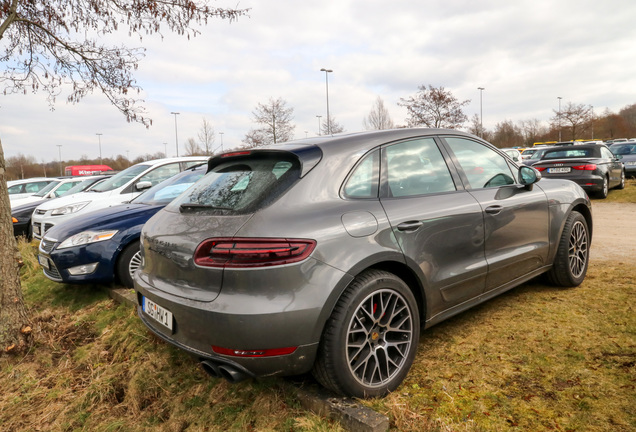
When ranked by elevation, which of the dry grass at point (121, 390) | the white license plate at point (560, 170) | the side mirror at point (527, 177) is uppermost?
the white license plate at point (560, 170)

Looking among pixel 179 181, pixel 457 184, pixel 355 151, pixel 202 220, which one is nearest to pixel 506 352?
pixel 457 184

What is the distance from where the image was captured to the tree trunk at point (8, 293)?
12.3 feet

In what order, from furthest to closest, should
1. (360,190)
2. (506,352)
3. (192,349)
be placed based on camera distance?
(506,352), (360,190), (192,349)

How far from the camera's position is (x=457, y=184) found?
317cm

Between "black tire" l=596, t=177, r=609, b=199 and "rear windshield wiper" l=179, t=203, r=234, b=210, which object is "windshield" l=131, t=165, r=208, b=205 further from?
"black tire" l=596, t=177, r=609, b=199

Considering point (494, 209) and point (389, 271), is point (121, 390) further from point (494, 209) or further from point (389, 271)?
point (494, 209)

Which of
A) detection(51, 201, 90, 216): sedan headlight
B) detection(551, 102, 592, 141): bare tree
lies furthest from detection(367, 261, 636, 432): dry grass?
detection(551, 102, 592, 141): bare tree

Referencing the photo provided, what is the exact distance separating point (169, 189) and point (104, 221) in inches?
45.6

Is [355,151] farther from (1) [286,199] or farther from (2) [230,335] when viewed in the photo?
(2) [230,335]

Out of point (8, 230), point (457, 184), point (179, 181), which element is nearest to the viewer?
point (457, 184)

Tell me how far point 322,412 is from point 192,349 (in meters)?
0.80

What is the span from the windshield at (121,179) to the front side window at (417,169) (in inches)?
238

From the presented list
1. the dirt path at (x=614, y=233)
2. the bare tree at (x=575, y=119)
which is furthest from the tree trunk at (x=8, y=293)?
the bare tree at (x=575, y=119)

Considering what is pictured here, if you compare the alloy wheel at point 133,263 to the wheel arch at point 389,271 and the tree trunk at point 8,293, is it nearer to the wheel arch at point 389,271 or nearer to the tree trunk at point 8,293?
the tree trunk at point 8,293
